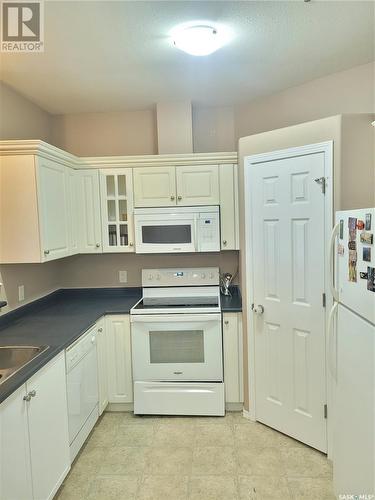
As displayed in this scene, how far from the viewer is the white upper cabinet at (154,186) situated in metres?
3.27

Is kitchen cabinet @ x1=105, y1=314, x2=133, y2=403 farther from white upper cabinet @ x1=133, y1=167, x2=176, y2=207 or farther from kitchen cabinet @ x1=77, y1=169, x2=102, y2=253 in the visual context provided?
white upper cabinet @ x1=133, y1=167, x2=176, y2=207

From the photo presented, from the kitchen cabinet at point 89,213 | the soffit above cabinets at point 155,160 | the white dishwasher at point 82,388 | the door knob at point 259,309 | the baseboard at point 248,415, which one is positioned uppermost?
the soffit above cabinets at point 155,160

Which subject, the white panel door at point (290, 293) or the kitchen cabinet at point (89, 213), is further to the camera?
the kitchen cabinet at point (89, 213)

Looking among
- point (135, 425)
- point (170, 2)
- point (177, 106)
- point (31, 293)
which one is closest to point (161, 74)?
point (177, 106)

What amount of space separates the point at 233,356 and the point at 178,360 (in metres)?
0.45

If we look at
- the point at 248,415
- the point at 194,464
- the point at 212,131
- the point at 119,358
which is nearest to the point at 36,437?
the point at 194,464

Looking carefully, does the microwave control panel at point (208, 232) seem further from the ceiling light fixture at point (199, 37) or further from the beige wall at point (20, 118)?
the beige wall at point (20, 118)

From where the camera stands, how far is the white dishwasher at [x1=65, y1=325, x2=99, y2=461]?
2.37 m

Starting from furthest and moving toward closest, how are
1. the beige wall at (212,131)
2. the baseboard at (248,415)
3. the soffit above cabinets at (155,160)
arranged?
the beige wall at (212,131) < the soffit above cabinets at (155,160) < the baseboard at (248,415)

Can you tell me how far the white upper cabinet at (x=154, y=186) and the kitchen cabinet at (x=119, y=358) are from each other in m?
1.03

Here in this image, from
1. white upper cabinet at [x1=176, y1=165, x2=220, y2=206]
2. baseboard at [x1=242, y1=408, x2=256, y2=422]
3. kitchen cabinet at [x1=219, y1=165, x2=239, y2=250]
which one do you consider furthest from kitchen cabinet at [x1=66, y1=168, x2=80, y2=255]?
baseboard at [x1=242, y1=408, x2=256, y2=422]

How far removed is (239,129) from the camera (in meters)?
3.52

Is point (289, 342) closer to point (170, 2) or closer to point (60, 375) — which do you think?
point (60, 375)

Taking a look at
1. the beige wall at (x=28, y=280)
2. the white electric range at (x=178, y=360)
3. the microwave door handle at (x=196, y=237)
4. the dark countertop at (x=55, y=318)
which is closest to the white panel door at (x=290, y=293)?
the white electric range at (x=178, y=360)
